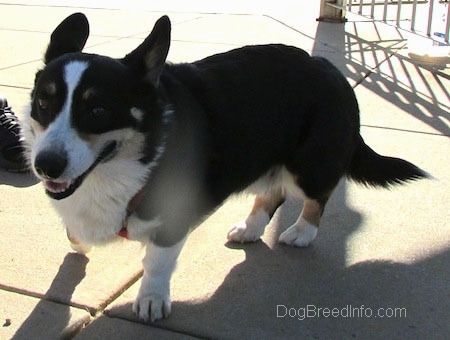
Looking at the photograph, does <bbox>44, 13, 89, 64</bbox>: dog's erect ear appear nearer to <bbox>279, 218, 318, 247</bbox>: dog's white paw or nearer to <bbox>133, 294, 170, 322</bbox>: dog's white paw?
<bbox>133, 294, 170, 322</bbox>: dog's white paw

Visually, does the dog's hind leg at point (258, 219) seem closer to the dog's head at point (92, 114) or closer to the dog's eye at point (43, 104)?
the dog's head at point (92, 114)

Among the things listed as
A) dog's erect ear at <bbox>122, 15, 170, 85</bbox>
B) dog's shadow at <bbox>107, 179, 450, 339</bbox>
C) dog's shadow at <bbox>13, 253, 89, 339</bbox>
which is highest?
dog's erect ear at <bbox>122, 15, 170, 85</bbox>

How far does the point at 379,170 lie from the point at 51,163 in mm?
2005

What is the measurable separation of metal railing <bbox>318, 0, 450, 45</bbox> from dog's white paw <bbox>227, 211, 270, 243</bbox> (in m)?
4.09

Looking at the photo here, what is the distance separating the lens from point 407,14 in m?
9.30

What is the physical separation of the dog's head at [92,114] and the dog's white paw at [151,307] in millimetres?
633

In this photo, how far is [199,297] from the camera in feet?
9.85

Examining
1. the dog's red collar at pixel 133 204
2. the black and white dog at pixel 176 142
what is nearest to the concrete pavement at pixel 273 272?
the black and white dog at pixel 176 142

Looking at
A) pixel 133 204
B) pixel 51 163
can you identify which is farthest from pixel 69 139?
pixel 133 204

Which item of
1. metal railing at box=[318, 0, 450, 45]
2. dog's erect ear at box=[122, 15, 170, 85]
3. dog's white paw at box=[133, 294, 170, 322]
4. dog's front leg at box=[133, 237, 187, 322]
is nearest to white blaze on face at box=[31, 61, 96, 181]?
dog's erect ear at box=[122, 15, 170, 85]

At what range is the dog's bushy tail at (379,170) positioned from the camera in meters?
3.56

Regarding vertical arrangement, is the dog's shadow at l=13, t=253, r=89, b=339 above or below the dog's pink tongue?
below

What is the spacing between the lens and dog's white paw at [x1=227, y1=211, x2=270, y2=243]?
3.49 metres

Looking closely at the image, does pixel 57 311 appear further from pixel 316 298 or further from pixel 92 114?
pixel 316 298
